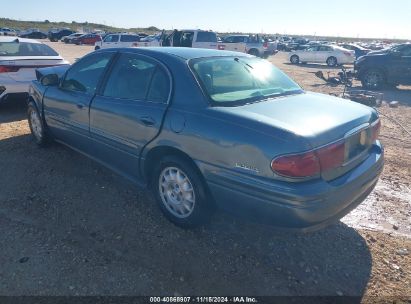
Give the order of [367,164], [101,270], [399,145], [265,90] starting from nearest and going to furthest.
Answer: [101,270] < [367,164] < [265,90] < [399,145]

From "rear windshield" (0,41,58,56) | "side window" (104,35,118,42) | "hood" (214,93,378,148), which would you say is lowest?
"hood" (214,93,378,148)

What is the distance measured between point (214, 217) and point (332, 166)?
56.5 inches

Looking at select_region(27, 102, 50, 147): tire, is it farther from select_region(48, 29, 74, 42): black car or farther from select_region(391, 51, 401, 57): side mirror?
select_region(48, 29, 74, 42): black car

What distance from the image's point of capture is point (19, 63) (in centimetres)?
699

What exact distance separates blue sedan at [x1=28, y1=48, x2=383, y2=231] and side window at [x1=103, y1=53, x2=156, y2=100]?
0.01 meters

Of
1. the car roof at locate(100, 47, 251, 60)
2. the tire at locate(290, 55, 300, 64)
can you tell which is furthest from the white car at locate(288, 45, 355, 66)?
the car roof at locate(100, 47, 251, 60)

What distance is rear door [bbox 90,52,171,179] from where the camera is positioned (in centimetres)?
340

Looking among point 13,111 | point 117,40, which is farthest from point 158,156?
point 117,40

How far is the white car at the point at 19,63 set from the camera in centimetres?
688

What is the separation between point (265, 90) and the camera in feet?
11.7

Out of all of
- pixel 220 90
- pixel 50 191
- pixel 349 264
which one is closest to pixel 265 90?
pixel 220 90

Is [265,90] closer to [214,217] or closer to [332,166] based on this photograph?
[332,166]

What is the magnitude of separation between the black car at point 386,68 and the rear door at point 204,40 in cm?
824

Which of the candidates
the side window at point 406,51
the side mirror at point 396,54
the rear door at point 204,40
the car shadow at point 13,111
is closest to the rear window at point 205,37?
the rear door at point 204,40
